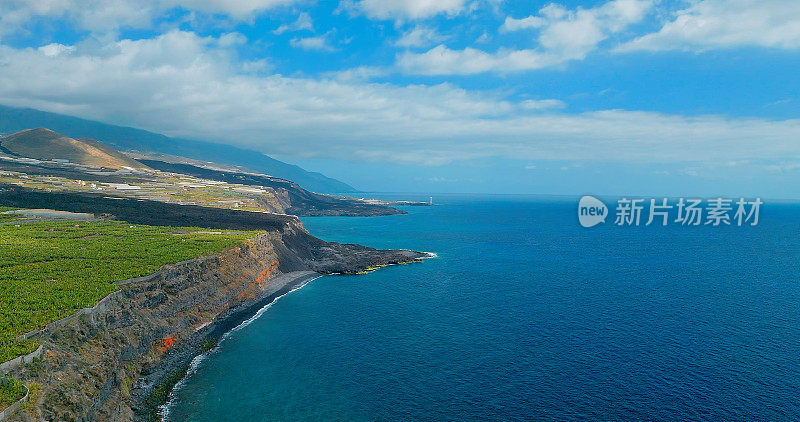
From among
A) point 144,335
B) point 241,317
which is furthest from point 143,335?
point 241,317

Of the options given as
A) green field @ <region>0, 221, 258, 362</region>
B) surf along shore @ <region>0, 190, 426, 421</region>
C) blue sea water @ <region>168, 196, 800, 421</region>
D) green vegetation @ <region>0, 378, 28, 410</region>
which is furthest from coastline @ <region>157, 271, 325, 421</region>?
green vegetation @ <region>0, 378, 28, 410</region>

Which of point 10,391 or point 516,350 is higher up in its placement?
point 10,391

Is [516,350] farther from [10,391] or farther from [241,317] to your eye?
[10,391]

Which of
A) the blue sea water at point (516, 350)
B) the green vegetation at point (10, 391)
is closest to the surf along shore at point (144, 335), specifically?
the green vegetation at point (10, 391)

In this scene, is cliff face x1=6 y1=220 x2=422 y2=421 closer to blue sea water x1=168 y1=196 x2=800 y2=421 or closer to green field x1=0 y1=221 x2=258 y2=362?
green field x1=0 y1=221 x2=258 y2=362

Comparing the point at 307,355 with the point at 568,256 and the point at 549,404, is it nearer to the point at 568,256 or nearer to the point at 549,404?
the point at 549,404

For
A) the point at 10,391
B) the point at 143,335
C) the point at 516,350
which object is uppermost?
the point at 10,391

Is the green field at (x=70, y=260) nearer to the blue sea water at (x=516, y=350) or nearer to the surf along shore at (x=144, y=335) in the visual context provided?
the surf along shore at (x=144, y=335)
